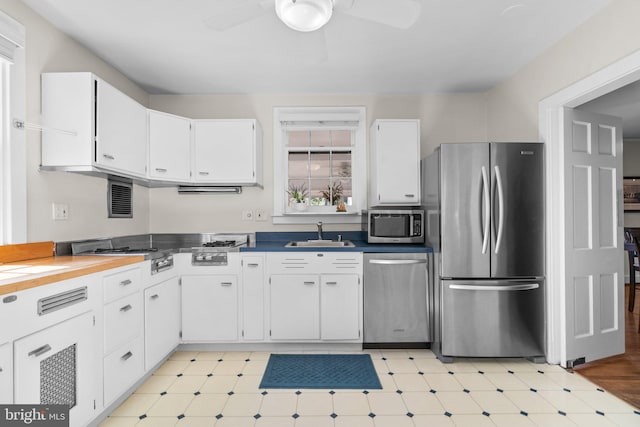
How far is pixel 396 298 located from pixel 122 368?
216 cm

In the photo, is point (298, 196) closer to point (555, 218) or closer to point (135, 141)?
point (135, 141)

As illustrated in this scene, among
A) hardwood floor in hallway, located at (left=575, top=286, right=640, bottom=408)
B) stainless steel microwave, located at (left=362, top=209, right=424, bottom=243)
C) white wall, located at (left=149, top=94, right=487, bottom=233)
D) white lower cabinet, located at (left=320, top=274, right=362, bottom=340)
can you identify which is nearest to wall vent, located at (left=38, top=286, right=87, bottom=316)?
white lower cabinet, located at (left=320, top=274, right=362, bottom=340)

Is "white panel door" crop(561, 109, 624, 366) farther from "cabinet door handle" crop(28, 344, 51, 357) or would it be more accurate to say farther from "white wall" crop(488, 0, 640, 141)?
"cabinet door handle" crop(28, 344, 51, 357)

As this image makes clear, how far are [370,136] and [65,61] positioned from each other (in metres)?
2.73

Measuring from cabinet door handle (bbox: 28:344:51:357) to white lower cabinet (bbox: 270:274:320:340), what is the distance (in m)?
1.73

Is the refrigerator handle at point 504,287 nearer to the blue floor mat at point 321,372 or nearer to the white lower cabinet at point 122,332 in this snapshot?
the blue floor mat at point 321,372

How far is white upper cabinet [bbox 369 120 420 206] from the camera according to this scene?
3.38 metres

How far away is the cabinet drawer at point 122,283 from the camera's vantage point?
6.73ft

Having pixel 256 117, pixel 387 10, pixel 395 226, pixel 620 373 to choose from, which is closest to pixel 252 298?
pixel 395 226

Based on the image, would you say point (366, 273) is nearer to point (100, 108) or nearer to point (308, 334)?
point (308, 334)

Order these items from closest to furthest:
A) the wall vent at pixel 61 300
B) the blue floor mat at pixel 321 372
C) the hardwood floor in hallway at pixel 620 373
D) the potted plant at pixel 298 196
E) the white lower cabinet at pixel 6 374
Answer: the white lower cabinet at pixel 6 374
the wall vent at pixel 61 300
the hardwood floor in hallway at pixel 620 373
the blue floor mat at pixel 321 372
the potted plant at pixel 298 196

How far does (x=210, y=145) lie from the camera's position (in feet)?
11.0

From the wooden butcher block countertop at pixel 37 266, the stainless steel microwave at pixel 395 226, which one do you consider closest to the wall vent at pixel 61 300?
the wooden butcher block countertop at pixel 37 266

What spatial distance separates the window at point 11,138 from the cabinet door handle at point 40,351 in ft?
2.95
